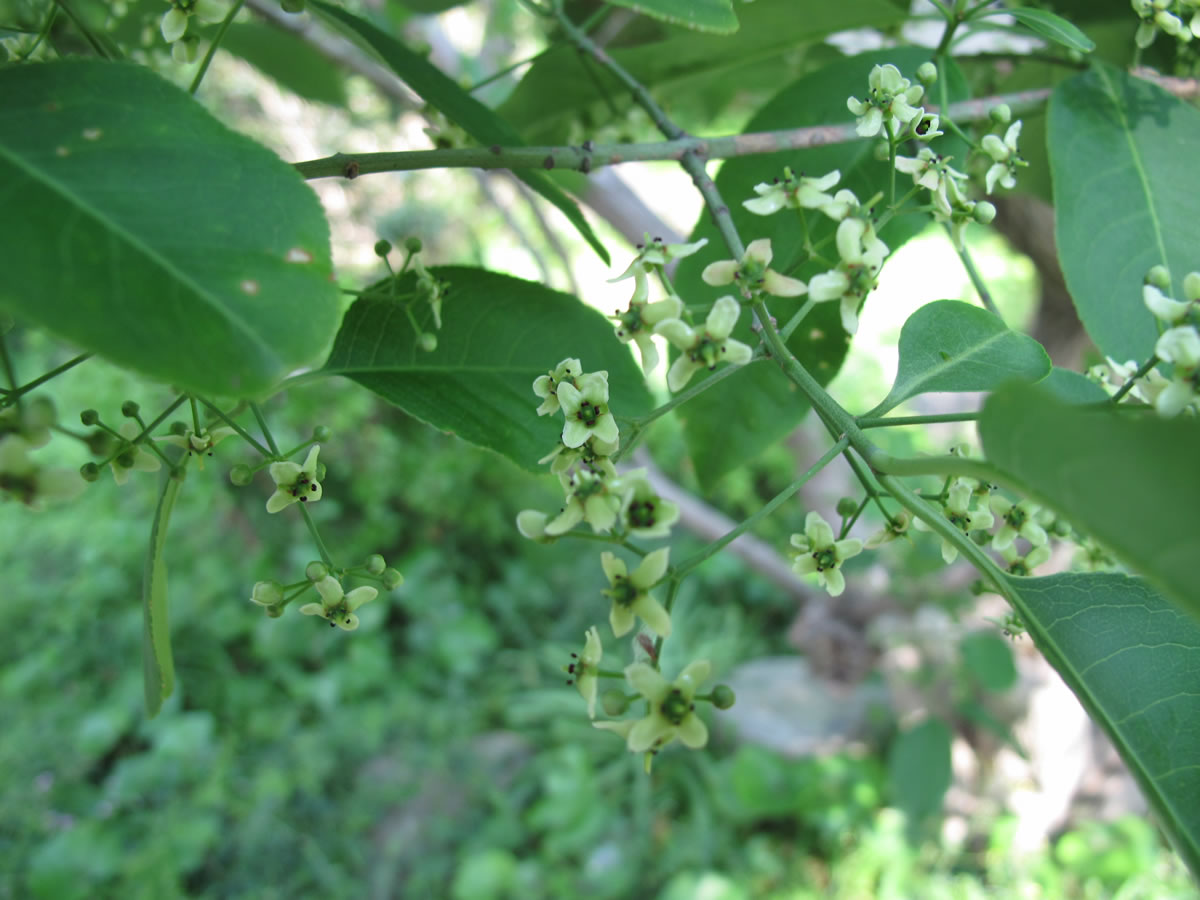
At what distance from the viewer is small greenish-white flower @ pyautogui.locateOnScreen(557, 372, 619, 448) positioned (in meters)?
0.71

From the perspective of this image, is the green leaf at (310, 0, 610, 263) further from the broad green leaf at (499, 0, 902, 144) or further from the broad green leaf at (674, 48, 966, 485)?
the broad green leaf at (499, 0, 902, 144)

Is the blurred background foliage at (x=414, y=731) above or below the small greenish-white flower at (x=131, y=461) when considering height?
above

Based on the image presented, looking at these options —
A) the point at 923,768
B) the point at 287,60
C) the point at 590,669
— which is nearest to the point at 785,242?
the point at 590,669

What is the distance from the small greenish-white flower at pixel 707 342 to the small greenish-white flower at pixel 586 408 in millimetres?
64

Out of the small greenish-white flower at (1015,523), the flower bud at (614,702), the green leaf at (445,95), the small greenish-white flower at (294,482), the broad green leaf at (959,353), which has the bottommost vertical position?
the flower bud at (614,702)

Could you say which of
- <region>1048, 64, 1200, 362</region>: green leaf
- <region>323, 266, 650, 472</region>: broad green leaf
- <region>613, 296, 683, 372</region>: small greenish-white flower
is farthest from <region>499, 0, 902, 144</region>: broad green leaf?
<region>613, 296, 683, 372</region>: small greenish-white flower

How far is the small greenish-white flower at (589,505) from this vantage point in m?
0.66

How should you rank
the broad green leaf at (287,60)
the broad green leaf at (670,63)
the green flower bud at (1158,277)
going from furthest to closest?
1. the broad green leaf at (287,60)
2. the broad green leaf at (670,63)
3. the green flower bud at (1158,277)

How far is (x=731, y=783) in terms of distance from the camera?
397 cm

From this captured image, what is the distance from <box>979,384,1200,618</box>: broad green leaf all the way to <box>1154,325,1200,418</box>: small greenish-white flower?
21 cm

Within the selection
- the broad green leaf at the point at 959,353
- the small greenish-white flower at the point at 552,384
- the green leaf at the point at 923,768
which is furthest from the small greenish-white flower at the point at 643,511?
the green leaf at the point at 923,768

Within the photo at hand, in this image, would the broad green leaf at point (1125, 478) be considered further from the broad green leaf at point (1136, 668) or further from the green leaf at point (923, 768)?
the green leaf at point (923, 768)

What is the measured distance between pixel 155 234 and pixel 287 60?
1342 mm

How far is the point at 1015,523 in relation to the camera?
0.92 m
